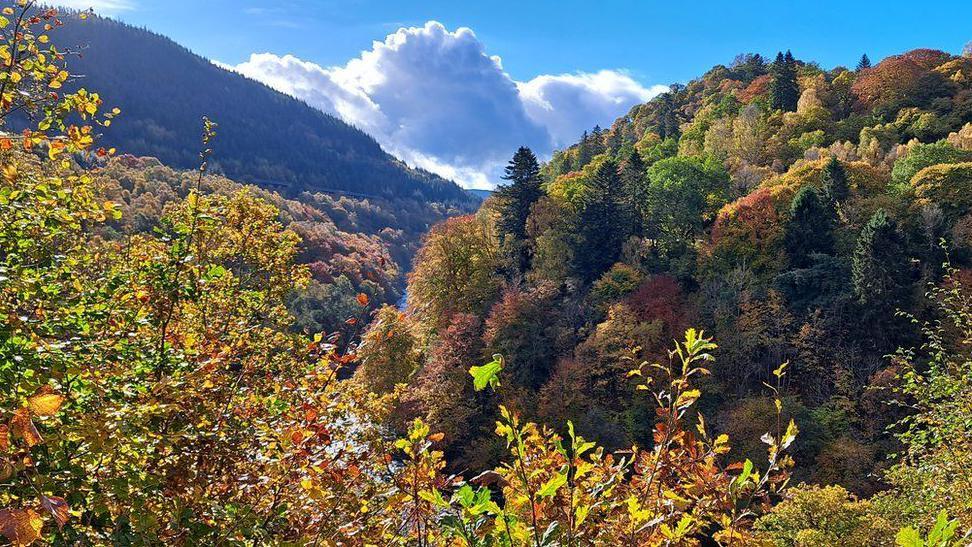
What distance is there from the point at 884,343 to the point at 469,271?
24.2m

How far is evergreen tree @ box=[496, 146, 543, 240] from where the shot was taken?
42.1 meters

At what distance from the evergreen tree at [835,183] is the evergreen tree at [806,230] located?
2.96 metres

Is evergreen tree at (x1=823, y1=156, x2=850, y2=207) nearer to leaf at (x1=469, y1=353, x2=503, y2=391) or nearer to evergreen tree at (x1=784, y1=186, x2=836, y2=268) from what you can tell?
evergreen tree at (x1=784, y1=186, x2=836, y2=268)

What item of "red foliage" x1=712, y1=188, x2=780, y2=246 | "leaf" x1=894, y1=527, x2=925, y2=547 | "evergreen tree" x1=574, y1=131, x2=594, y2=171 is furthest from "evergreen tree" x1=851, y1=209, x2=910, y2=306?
"evergreen tree" x1=574, y1=131, x2=594, y2=171

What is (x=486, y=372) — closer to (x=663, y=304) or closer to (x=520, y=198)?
(x=663, y=304)

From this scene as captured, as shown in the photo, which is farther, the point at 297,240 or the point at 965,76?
the point at 965,76

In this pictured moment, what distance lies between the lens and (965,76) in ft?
166

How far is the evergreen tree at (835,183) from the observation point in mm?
35469

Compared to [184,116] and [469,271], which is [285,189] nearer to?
[184,116]

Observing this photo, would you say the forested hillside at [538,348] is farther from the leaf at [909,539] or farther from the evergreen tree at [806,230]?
Answer: the evergreen tree at [806,230]

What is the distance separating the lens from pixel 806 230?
3294 cm

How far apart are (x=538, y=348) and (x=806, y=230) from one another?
1754 centimetres

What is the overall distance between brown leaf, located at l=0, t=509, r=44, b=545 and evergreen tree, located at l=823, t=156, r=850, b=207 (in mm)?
41253

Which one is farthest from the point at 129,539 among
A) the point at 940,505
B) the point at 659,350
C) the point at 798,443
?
the point at 659,350
